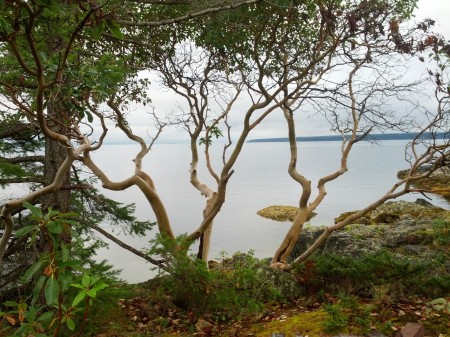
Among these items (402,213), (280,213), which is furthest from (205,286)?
(280,213)

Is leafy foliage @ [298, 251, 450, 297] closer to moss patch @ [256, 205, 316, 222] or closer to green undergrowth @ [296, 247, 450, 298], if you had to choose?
green undergrowth @ [296, 247, 450, 298]

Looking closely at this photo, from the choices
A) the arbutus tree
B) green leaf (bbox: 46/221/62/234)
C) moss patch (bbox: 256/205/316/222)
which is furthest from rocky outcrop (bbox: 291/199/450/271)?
moss patch (bbox: 256/205/316/222)

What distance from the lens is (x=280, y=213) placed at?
84.3 feet

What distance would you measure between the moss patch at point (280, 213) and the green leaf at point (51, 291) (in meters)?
23.2

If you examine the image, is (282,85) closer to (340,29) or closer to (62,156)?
(340,29)

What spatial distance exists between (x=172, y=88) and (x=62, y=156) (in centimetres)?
403

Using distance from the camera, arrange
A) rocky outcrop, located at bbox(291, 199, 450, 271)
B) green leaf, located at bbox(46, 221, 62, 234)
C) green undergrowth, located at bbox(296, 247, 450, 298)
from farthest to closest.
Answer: rocky outcrop, located at bbox(291, 199, 450, 271), green undergrowth, located at bbox(296, 247, 450, 298), green leaf, located at bbox(46, 221, 62, 234)

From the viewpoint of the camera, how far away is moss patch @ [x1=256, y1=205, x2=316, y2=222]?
25.2m

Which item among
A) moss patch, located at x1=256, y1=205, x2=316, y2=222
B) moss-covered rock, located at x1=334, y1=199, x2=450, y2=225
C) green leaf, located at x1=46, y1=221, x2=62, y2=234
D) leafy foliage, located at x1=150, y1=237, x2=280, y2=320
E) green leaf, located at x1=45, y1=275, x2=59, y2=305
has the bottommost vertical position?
moss patch, located at x1=256, y1=205, x2=316, y2=222

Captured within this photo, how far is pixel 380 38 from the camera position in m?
8.32

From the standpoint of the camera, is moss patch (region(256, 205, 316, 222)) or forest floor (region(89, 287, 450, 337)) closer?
forest floor (region(89, 287, 450, 337))

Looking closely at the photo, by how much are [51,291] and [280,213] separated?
24.1 meters

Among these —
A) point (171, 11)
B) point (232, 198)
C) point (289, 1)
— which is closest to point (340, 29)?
point (289, 1)

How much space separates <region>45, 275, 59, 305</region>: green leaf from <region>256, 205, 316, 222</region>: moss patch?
23.2 m
